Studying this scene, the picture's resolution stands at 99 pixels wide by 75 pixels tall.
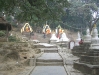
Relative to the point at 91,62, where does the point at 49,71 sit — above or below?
below

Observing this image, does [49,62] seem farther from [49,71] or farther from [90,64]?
[90,64]

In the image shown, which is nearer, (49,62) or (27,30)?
(49,62)

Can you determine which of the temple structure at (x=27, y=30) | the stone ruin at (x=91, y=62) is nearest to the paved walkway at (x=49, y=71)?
the stone ruin at (x=91, y=62)

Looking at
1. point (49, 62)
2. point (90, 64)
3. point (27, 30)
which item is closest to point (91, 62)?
point (90, 64)

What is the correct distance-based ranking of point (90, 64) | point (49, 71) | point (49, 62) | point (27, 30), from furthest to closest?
point (27, 30) → point (49, 62) → point (49, 71) → point (90, 64)

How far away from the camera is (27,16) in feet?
35.0

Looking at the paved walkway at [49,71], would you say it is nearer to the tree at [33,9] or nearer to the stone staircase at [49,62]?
the stone staircase at [49,62]

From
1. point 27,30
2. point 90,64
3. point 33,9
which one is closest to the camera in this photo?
A: point 33,9

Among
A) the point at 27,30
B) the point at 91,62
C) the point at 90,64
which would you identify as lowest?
the point at 90,64

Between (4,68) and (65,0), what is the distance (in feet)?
17.9

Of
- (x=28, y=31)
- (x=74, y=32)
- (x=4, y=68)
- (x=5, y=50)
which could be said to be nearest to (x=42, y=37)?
(x=28, y=31)

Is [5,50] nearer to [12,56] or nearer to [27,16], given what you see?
[12,56]

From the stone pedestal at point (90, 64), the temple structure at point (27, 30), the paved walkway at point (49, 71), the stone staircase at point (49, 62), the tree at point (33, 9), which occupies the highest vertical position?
the temple structure at point (27, 30)

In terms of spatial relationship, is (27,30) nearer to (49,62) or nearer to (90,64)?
(49,62)
